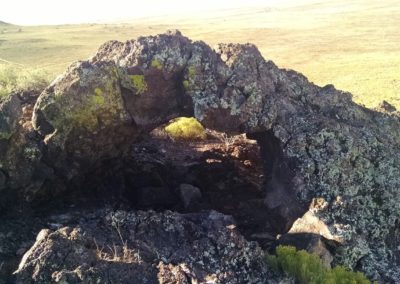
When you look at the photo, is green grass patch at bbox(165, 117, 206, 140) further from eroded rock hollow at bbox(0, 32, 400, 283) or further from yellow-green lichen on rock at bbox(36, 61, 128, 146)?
yellow-green lichen on rock at bbox(36, 61, 128, 146)

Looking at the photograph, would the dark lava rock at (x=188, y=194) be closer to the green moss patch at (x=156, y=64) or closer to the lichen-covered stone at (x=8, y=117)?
the green moss patch at (x=156, y=64)

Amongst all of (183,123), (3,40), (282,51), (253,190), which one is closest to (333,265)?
(253,190)

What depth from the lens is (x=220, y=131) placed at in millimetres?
12164

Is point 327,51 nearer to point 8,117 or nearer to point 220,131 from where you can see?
point 220,131

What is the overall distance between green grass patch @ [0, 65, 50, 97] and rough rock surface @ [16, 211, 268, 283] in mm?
6363

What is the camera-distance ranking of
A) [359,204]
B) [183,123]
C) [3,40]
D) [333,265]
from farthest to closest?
[3,40] < [183,123] < [359,204] < [333,265]

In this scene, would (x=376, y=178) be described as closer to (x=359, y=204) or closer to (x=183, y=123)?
(x=359, y=204)

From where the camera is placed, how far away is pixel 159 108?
11.9m

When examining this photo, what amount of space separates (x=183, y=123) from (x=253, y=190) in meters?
5.20

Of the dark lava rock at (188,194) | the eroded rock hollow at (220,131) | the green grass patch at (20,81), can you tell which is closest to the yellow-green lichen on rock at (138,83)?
the eroded rock hollow at (220,131)

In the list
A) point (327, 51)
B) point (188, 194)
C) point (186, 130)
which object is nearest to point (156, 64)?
point (188, 194)

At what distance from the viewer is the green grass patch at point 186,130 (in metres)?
16.6

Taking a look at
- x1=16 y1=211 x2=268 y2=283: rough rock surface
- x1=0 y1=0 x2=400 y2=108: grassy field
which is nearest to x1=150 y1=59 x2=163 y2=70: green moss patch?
x1=16 y1=211 x2=268 y2=283: rough rock surface

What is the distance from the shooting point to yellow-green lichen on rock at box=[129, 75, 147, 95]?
11.4m
